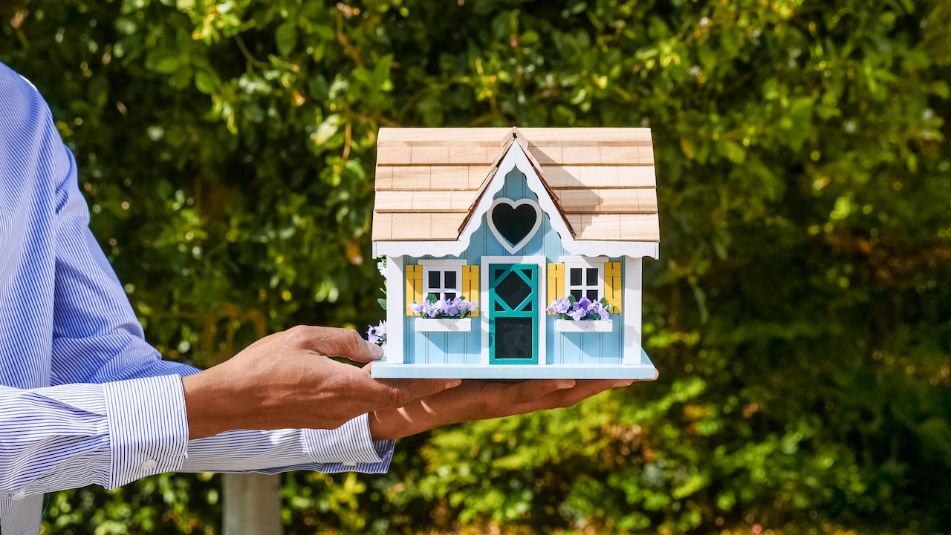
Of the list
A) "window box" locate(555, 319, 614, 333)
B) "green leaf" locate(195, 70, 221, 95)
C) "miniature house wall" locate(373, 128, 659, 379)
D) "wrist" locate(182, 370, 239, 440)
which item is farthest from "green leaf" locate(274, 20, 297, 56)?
"wrist" locate(182, 370, 239, 440)

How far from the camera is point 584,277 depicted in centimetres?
191

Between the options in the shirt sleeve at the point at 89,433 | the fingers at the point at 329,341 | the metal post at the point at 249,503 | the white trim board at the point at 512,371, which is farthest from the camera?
the metal post at the point at 249,503

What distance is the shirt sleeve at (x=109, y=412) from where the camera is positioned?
1530 millimetres

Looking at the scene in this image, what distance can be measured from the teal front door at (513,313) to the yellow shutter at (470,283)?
0.09 feet

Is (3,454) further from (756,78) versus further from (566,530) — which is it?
(566,530)

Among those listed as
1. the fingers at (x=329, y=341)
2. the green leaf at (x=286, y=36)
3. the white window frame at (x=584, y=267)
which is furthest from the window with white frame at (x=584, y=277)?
the green leaf at (x=286, y=36)

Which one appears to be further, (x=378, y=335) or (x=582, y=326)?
(x=378, y=335)

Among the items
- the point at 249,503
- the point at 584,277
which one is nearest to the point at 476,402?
the point at 584,277

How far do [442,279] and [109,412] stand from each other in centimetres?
66

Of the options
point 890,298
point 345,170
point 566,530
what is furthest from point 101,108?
point 890,298

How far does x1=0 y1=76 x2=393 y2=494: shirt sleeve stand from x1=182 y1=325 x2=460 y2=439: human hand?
46mm

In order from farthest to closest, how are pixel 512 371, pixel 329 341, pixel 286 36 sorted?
pixel 286 36 → pixel 512 371 → pixel 329 341

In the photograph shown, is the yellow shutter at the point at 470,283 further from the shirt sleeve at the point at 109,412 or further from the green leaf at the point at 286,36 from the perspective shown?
the green leaf at the point at 286,36

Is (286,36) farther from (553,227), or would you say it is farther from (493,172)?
(553,227)
